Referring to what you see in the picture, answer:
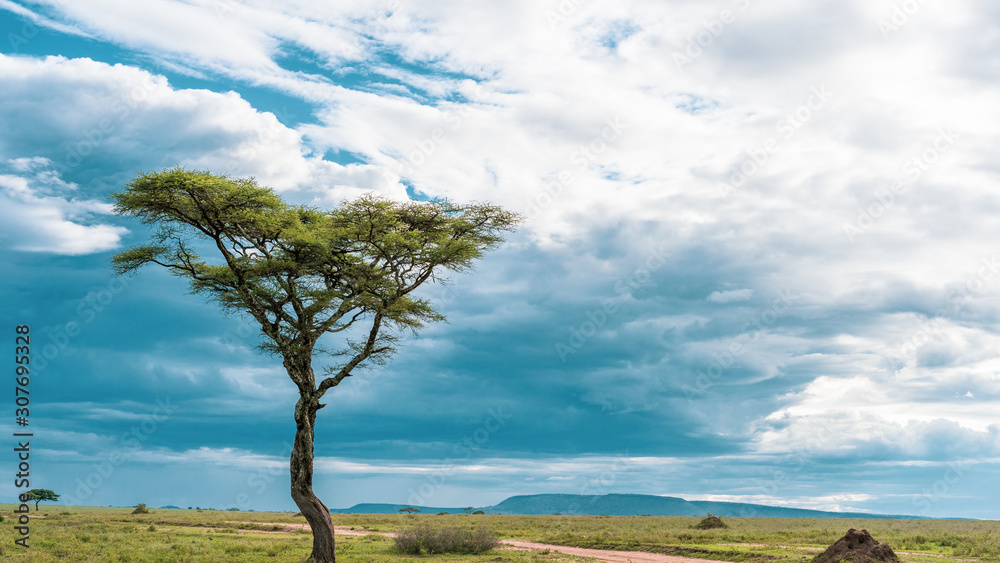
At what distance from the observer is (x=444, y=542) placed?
33719mm

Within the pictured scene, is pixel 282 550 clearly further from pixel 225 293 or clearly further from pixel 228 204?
pixel 228 204

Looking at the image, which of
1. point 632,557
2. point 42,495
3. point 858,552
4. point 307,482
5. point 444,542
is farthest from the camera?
point 42,495

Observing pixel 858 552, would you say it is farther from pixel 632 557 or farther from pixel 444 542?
pixel 444 542

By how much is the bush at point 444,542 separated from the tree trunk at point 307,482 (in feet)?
30.0

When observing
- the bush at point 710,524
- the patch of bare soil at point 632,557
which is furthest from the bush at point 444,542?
the bush at point 710,524

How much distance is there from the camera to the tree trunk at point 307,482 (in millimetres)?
24641

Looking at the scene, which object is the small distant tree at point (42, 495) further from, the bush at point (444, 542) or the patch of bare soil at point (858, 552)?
the patch of bare soil at point (858, 552)

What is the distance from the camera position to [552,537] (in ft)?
159

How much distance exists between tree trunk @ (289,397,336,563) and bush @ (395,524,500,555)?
9.16 meters

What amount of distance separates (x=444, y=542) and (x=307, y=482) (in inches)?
445

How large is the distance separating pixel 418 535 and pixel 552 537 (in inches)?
669

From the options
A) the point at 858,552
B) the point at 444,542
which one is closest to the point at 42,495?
the point at 444,542

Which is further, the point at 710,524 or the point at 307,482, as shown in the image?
the point at 710,524

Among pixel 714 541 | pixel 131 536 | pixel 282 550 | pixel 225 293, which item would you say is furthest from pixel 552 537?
pixel 225 293
